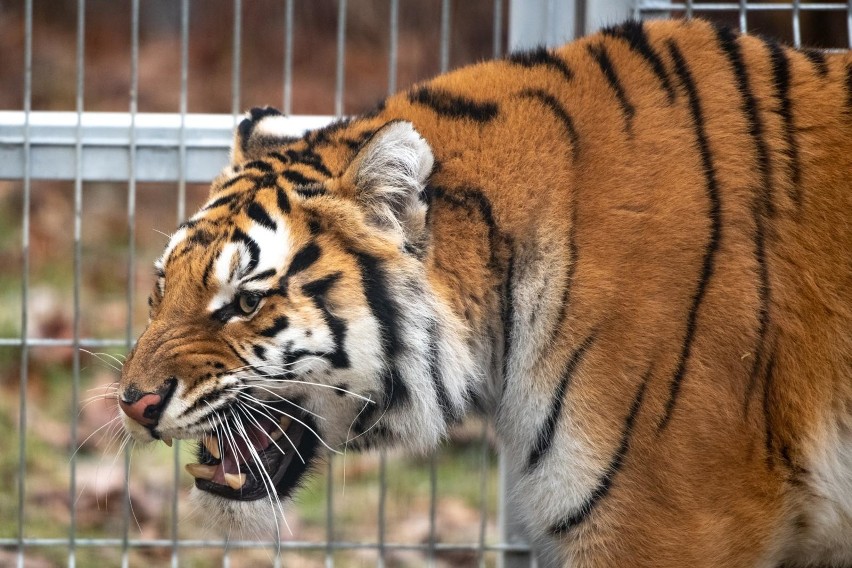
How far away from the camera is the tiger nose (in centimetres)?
226

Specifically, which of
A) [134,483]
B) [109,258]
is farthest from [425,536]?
[109,258]

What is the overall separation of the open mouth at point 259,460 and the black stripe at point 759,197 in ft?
3.01

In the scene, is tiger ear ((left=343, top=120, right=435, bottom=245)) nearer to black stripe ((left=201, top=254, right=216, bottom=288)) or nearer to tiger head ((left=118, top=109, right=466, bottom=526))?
tiger head ((left=118, top=109, right=466, bottom=526))

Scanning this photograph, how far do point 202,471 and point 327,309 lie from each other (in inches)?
18.3

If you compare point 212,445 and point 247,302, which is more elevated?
point 247,302

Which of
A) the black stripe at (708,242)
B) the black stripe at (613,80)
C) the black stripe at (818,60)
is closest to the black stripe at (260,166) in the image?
the black stripe at (613,80)

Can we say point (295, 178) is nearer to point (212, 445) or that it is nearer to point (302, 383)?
point (302, 383)

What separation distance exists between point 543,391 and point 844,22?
12.9 ft

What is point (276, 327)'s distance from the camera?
7.57ft

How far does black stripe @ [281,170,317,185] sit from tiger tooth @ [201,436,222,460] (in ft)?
1.81

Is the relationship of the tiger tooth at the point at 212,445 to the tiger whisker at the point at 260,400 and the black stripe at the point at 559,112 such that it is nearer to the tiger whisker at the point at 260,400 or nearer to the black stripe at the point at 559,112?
the tiger whisker at the point at 260,400

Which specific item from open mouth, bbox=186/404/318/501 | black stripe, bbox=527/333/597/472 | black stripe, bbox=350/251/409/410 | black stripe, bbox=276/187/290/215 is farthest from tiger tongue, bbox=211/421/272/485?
black stripe, bbox=527/333/597/472

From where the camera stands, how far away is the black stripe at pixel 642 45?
2.54 meters

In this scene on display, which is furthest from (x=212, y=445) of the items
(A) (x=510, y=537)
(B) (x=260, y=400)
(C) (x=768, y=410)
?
(A) (x=510, y=537)
